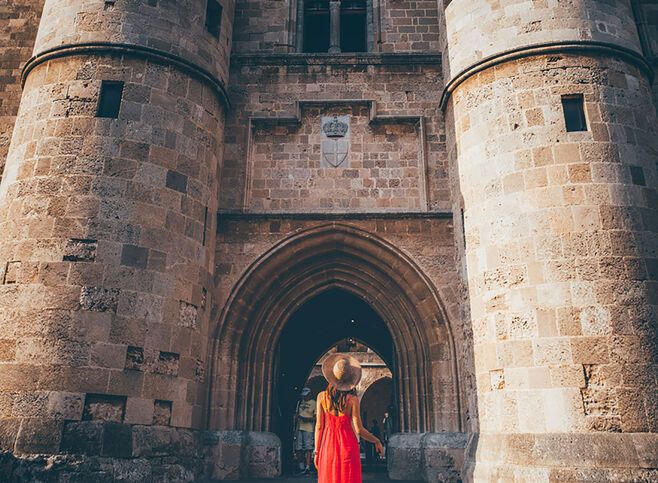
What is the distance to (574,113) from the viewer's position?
23.0 feet

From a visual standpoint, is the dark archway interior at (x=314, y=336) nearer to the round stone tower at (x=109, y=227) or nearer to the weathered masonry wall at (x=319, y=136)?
the weathered masonry wall at (x=319, y=136)

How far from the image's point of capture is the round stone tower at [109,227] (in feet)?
20.4

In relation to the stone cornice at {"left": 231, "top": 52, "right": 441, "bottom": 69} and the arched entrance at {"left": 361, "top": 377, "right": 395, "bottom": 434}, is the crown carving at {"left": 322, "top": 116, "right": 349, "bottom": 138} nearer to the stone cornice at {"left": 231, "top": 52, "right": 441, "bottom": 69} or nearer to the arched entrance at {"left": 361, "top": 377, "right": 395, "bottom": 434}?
the stone cornice at {"left": 231, "top": 52, "right": 441, "bottom": 69}

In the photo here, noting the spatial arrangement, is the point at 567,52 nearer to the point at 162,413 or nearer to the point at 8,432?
the point at 162,413

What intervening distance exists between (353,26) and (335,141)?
304 cm

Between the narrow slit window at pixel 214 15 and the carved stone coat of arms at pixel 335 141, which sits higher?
the narrow slit window at pixel 214 15

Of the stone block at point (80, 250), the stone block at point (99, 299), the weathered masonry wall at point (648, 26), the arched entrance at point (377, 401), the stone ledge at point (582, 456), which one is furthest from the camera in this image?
the arched entrance at point (377, 401)

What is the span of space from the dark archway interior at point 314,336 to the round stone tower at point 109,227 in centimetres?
381

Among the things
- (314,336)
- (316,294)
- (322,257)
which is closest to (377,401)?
(314,336)

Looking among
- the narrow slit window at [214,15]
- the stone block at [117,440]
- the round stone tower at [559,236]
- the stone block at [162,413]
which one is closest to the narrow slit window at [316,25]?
the narrow slit window at [214,15]

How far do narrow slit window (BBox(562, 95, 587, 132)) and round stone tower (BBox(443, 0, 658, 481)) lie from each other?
0.02 metres

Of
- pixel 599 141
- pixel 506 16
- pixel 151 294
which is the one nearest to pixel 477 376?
pixel 599 141

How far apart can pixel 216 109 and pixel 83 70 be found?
1.94 meters

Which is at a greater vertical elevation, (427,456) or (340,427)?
(340,427)
